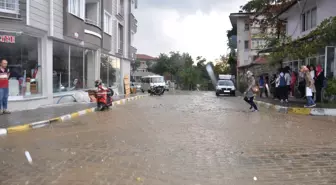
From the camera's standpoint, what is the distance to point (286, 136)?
28.8 ft

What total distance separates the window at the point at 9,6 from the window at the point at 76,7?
440cm

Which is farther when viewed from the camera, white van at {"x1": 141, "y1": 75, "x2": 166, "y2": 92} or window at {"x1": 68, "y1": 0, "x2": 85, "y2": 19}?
white van at {"x1": 141, "y1": 75, "x2": 166, "y2": 92}

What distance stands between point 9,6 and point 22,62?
2382mm

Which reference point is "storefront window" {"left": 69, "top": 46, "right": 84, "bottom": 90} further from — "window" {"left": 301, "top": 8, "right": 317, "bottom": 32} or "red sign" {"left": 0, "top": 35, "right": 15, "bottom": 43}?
"window" {"left": 301, "top": 8, "right": 317, "bottom": 32}

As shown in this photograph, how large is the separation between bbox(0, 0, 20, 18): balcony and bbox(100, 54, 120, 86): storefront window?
12.9 metres

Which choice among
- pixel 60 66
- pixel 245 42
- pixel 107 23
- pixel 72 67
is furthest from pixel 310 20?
pixel 245 42

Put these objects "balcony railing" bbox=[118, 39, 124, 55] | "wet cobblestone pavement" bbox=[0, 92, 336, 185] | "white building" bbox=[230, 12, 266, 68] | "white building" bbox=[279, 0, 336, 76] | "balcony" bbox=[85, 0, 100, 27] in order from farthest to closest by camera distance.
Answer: "white building" bbox=[230, 12, 266, 68]
"balcony railing" bbox=[118, 39, 124, 55]
"balcony" bbox=[85, 0, 100, 27]
"white building" bbox=[279, 0, 336, 76]
"wet cobblestone pavement" bbox=[0, 92, 336, 185]

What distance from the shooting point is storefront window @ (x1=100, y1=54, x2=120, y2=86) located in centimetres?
2725

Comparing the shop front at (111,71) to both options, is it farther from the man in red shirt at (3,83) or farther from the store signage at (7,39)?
the man in red shirt at (3,83)

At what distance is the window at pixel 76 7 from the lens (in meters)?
18.4

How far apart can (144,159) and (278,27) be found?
87.1 feet

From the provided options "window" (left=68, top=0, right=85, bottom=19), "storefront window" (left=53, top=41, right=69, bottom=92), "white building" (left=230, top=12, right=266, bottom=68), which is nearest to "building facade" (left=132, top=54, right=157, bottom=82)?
"white building" (left=230, top=12, right=266, bottom=68)

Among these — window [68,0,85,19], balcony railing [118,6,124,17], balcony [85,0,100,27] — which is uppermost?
balcony railing [118,6,124,17]

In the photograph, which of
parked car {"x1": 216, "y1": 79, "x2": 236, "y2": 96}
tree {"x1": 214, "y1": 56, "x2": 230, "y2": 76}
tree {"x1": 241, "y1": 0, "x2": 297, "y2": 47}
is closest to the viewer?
tree {"x1": 241, "y1": 0, "x2": 297, "y2": 47}
